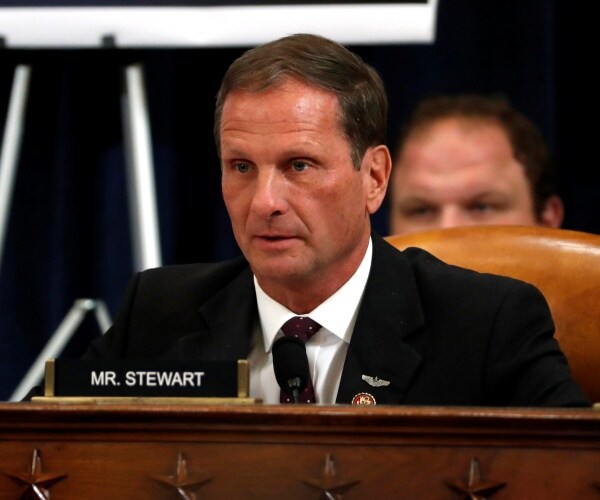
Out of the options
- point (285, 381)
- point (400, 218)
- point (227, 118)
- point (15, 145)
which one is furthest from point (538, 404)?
point (15, 145)

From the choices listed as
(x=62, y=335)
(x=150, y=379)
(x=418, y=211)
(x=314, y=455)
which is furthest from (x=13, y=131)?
(x=314, y=455)

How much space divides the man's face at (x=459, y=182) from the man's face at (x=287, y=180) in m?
1.12

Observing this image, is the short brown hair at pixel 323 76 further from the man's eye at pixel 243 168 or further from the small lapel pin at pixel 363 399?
the small lapel pin at pixel 363 399

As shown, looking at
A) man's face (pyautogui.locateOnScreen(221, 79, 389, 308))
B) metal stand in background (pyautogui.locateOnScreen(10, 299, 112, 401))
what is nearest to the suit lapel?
man's face (pyautogui.locateOnScreen(221, 79, 389, 308))

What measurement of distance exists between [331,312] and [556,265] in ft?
1.44

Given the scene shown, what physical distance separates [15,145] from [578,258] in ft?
5.26

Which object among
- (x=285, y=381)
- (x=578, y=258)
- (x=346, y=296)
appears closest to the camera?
(x=285, y=381)

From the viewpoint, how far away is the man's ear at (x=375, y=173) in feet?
6.64

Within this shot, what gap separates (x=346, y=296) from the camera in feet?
6.48

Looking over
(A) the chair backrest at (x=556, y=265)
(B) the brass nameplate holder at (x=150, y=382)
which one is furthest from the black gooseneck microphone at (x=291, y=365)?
(A) the chair backrest at (x=556, y=265)

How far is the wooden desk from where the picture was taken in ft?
4.01

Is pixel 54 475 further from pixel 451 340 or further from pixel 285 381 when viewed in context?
pixel 451 340

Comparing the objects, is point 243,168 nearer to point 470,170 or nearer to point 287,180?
point 287,180

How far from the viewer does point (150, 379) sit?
4.59ft
